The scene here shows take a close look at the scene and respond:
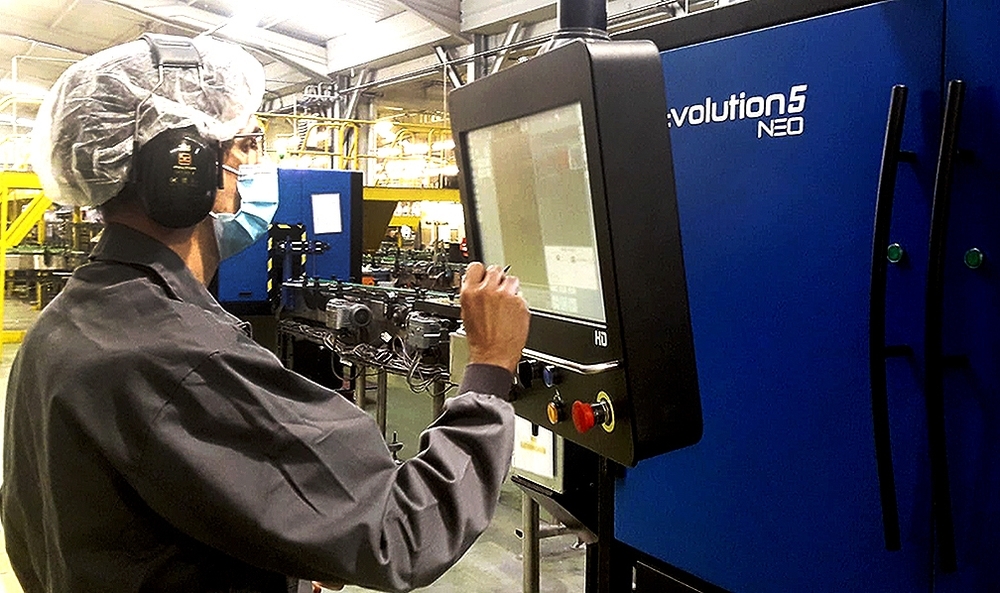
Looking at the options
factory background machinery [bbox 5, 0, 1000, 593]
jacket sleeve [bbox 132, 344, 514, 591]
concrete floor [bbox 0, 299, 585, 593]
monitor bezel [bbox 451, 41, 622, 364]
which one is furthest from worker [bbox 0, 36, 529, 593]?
concrete floor [bbox 0, 299, 585, 593]

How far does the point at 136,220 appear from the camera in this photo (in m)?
1.17

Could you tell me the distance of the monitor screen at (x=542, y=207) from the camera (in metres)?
1.26

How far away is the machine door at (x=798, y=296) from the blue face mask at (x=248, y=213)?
2.69ft

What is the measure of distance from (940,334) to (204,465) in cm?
100

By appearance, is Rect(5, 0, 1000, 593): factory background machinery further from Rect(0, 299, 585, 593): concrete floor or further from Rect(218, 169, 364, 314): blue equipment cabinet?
Rect(218, 169, 364, 314): blue equipment cabinet

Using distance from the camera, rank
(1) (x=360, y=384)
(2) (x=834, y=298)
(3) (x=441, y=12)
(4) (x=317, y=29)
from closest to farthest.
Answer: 1. (2) (x=834, y=298)
2. (1) (x=360, y=384)
3. (3) (x=441, y=12)
4. (4) (x=317, y=29)

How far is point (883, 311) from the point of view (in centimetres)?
118

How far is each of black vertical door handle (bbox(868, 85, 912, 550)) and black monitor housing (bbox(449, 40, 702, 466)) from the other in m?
0.25

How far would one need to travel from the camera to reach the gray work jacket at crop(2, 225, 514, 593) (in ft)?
3.14

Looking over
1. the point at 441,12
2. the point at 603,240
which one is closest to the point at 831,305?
the point at 603,240

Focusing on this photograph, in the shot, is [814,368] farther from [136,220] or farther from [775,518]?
[136,220]

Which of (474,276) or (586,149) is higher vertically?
(586,149)

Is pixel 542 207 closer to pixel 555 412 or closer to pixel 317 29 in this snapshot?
pixel 555 412

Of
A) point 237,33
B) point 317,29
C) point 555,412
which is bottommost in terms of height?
A: point 555,412
